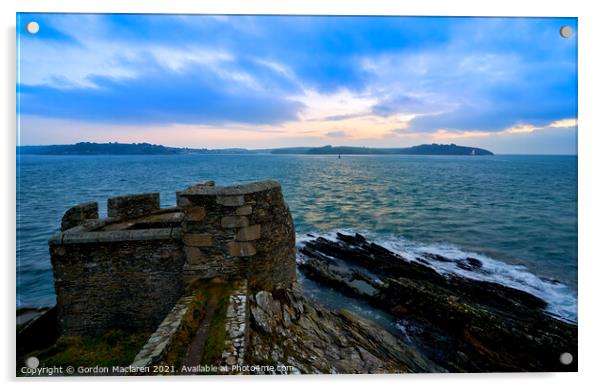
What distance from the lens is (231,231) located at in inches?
215

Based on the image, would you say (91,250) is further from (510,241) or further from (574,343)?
(510,241)

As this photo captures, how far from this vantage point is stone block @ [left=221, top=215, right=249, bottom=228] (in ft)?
17.8

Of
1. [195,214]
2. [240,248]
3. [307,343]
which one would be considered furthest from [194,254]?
[307,343]

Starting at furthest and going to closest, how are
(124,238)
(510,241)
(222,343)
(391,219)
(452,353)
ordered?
1. (391,219)
2. (510,241)
3. (452,353)
4. (124,238)
5. (222,343)

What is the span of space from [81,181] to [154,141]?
1249 inches

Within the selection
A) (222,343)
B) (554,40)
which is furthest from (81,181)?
(554,40)

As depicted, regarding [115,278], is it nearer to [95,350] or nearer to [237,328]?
[95,350]

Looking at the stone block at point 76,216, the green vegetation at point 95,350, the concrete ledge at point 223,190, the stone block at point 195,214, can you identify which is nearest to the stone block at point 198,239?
the stone block at point 195,214

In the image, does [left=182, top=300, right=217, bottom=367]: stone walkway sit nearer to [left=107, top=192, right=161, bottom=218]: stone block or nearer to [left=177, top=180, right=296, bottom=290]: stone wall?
[left=177, top=180, right=296, bottom=290]: stone wall

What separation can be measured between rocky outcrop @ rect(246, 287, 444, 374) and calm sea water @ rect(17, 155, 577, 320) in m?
3.90

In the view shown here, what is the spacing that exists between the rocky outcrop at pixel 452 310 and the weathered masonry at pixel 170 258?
5200mm

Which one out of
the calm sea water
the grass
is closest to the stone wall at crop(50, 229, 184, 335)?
the calm sea water

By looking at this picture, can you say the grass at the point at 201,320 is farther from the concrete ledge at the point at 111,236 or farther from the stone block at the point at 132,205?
the stone block at the point at 132,205

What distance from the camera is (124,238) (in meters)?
6.11
